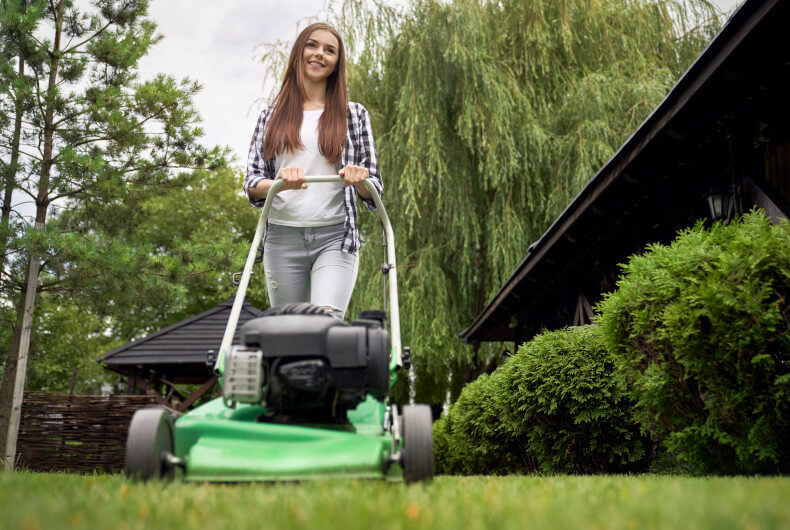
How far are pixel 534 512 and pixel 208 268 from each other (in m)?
8.97

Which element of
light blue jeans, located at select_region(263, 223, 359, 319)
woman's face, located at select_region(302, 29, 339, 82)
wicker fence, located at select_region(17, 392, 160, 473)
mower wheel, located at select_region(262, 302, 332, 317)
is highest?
Answer: woman's face, located at select_region(302, 29, 339, 82)

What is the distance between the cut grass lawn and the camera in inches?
65.6

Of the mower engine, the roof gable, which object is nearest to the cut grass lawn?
the mower engine

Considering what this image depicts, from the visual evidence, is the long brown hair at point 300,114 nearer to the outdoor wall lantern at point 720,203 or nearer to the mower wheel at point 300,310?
the mower wheel at point 300,310

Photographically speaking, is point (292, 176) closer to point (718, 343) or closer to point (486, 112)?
point (718, 343)

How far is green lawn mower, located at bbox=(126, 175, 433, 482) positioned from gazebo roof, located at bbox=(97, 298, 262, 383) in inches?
335

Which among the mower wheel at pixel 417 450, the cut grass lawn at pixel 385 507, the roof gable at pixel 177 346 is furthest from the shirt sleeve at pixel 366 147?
the roof gable at pixel 177 346

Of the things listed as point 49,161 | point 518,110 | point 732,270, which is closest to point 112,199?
point 49,161

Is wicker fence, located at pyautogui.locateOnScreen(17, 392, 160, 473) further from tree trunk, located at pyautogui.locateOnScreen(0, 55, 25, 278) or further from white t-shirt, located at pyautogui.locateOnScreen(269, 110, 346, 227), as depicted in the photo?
white t-shirt, located at pyautogui.locateOnScreen(269, 110, 346, 227)

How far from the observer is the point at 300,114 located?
3.69m

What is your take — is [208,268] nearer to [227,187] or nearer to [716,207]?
[716,207]

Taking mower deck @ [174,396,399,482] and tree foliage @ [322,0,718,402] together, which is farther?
tree foliage @ [322,0,718,402]

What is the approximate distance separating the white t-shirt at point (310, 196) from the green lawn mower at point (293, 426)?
0.86 m

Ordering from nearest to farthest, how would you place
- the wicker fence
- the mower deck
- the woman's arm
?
the mower deck, the woman's arm, the wicker fence
